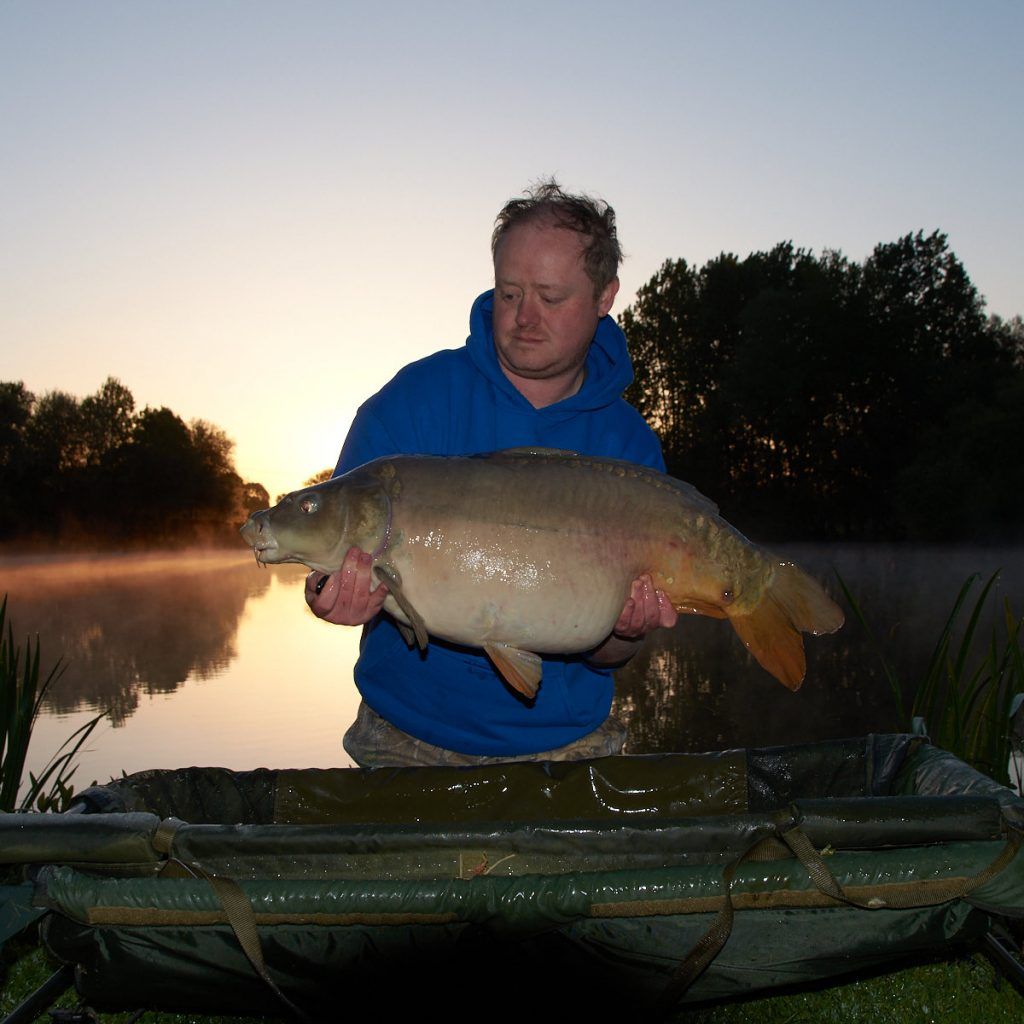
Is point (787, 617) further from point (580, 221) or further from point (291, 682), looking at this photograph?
point (291, 682)

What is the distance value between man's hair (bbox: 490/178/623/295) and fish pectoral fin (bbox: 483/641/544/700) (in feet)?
2.39

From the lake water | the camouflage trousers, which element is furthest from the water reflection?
the camouflage trousers

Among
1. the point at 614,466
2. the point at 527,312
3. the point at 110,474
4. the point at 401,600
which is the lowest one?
the point at 110,474

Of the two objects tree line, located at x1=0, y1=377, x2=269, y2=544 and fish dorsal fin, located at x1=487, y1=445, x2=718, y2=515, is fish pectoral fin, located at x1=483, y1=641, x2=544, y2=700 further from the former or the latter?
tree line, located at x1=0, y1=377, x2=269, y2=544

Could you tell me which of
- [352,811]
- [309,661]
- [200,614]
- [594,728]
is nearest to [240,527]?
[352,811]

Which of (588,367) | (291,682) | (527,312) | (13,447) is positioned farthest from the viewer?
(13,447)

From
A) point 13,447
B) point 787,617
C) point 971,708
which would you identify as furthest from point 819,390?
point 787,617

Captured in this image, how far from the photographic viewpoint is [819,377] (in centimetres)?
2406

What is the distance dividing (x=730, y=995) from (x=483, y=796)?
2.19ft

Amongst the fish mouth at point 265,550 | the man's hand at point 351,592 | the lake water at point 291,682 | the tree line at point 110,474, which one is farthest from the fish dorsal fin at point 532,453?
the tree line at point 110,474

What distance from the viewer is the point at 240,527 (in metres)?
1.75

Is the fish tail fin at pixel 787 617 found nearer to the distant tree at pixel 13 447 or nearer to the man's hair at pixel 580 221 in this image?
the man's hair at pixel 580 221

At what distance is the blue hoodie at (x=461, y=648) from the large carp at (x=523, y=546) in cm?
18

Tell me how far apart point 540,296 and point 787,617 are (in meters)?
0.75
